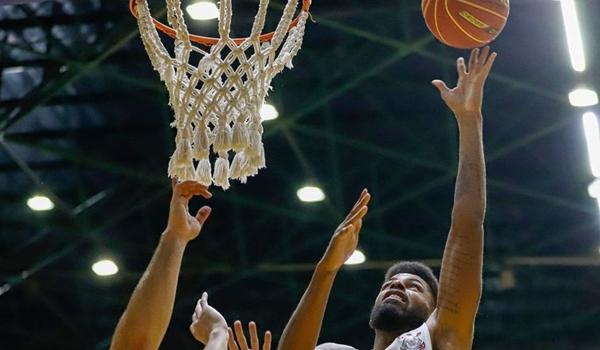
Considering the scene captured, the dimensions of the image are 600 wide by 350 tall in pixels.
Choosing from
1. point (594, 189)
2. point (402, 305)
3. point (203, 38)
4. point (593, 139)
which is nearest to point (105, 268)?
point (594, 189)

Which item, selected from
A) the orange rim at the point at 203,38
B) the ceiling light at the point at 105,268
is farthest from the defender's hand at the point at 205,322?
the ceiling light at the point at 105,268

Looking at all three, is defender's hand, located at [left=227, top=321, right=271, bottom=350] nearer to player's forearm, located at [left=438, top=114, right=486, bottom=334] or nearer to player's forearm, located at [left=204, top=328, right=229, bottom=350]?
player's forearm, located at [left=204, top=328, right=229, bottom=350]

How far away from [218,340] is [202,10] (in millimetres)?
5017

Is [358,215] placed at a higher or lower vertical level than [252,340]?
higher

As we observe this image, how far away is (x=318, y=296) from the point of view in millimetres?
4543

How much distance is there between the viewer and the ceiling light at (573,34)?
9.78 m

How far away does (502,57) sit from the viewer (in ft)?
35.8

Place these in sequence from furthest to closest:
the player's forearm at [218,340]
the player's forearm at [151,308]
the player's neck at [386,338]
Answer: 1. the player's neck at [386,338]
2. the player's forearm at [151,308]
3. the player's forearm at [218,340]

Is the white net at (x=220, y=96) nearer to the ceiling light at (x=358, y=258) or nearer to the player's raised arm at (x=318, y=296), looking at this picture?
the player's raised arm at (x=318, y=296)

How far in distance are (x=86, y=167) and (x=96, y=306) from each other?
300cm

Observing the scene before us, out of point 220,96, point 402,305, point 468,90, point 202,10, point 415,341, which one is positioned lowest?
point 415,341

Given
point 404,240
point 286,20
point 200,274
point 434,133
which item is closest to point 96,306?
point 200,274

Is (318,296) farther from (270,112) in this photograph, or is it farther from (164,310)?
(270,112)

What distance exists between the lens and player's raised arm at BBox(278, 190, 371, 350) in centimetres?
451
